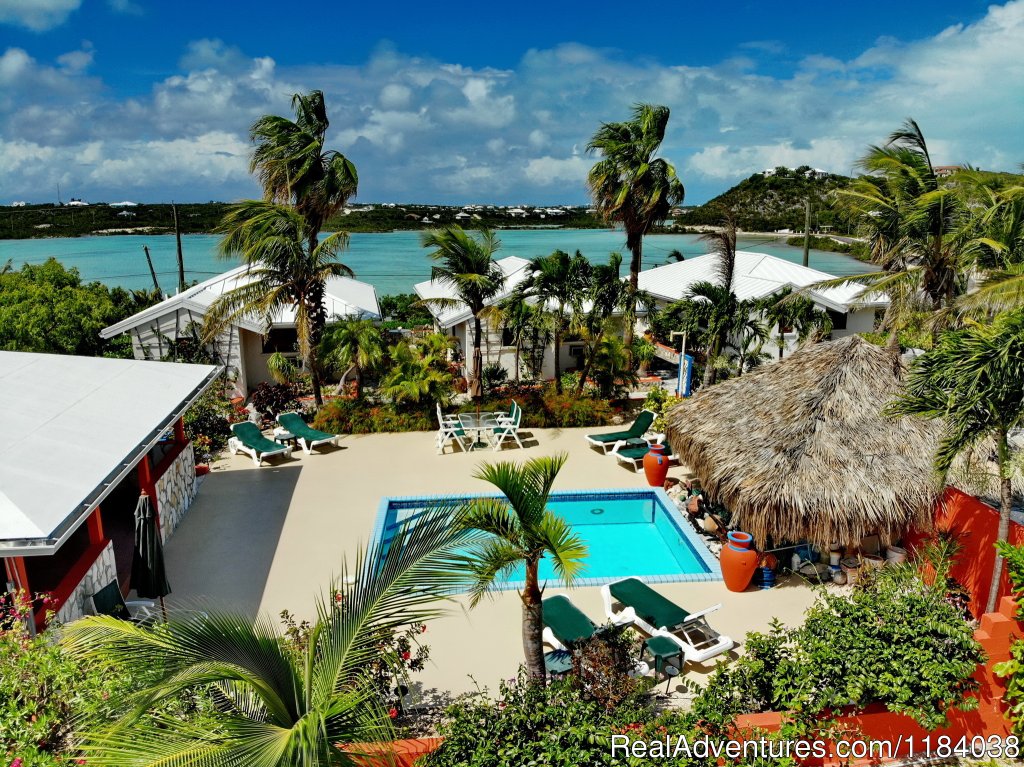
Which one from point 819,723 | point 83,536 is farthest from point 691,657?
point 83,536

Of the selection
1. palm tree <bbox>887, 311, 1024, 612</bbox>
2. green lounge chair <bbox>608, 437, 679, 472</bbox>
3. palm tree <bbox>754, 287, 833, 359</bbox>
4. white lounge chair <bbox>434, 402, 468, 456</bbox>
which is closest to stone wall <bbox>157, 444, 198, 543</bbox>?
white lounge chair <bbox>434, 402, 468, 456</bbox>

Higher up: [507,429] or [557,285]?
[557,285]

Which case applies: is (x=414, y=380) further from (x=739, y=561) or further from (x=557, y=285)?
(x=739, y=561)

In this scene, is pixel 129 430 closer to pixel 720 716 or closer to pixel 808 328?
pixel 720 716

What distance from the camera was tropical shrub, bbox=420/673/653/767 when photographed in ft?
15.5

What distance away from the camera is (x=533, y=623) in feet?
19.9

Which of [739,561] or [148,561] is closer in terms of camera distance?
[148,561]

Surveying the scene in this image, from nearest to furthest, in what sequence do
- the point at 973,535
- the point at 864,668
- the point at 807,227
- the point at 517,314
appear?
the point at 864,668, the point at 973,535, the point at 517,314, the point at 807,227

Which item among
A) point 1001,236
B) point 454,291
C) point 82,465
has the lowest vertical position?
point 82,465

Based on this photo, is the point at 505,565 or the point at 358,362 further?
the point at 358,362

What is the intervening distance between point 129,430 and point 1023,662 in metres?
9.70

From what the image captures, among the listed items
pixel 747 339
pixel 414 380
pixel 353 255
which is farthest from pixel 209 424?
pixel 353 255

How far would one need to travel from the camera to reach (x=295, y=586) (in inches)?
369

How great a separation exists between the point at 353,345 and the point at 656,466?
25.0 feet
